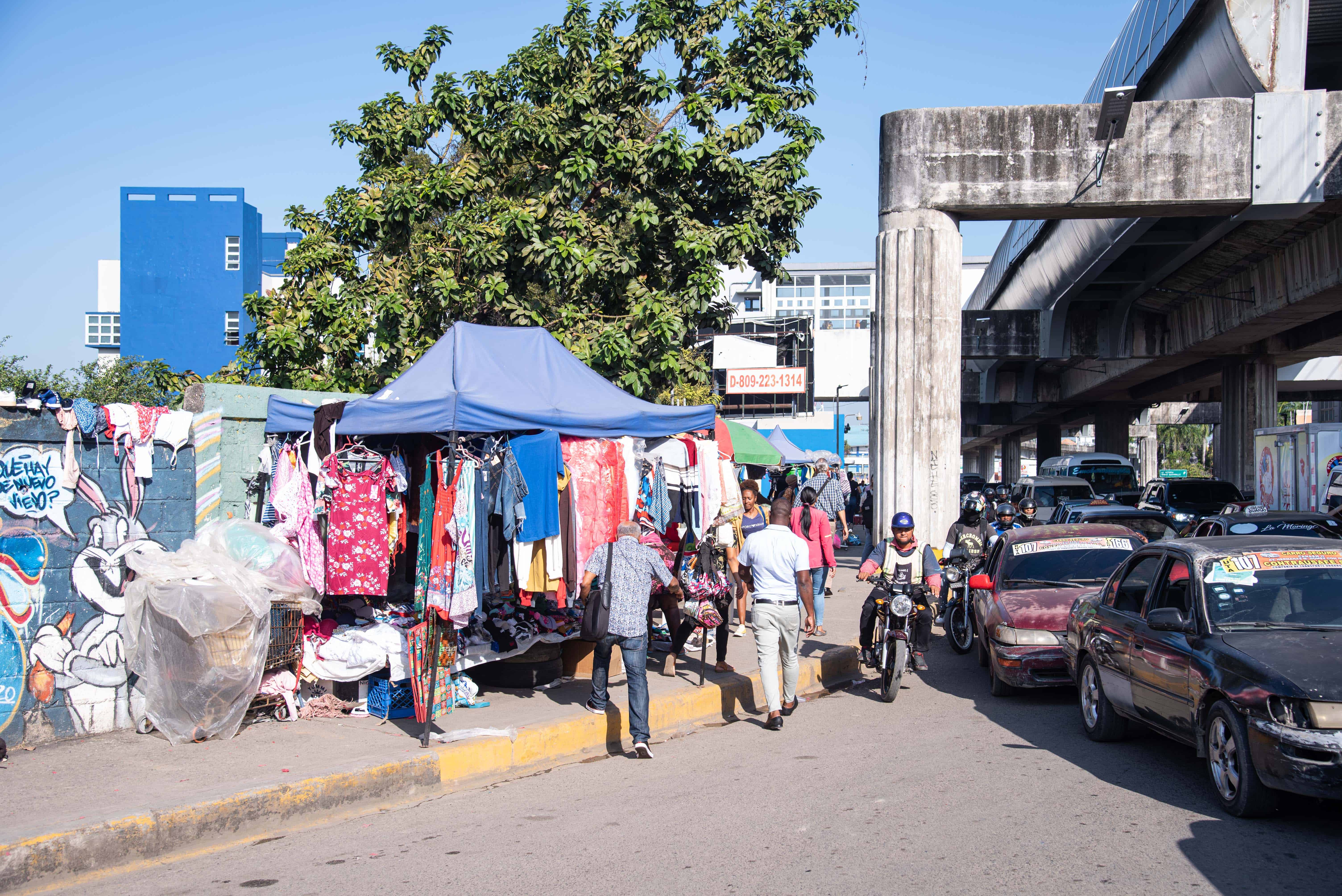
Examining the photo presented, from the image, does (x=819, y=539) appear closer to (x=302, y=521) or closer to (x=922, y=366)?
(x=922, y=366)

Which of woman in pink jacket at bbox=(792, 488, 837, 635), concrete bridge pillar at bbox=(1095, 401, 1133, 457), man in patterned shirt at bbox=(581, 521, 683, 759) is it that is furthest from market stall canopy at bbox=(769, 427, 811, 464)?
concrete bridge pillar at bbox=(1095, 401, 1133, 457)

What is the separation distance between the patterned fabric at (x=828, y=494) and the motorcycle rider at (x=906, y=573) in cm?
576

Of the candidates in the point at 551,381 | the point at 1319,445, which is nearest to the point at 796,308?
the point at 1319,445

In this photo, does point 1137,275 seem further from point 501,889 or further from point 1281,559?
point 501,889

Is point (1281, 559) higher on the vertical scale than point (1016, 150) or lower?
lower

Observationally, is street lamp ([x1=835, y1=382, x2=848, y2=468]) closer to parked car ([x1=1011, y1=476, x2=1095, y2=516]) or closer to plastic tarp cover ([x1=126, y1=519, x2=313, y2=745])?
parked car ([x1=1011, y1=476, x2=1095, y2=516])

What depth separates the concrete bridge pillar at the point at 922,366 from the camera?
19.0 metres

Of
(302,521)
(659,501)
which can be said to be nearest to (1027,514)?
(659,501)

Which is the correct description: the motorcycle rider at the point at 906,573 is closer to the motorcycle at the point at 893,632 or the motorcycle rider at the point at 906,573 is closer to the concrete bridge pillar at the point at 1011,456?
the motorcycle at the point at 893,632

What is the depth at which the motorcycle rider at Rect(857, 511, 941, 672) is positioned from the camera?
10109 mm

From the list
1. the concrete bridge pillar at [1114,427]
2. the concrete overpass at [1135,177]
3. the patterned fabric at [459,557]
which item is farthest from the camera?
the concrete bridge pillar at [1114,427]

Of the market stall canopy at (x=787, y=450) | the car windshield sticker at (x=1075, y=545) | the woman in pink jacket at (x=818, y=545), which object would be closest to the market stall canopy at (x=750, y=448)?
the woman in pink jacket at (x=818, y=545)

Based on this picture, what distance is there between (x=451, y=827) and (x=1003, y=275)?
3918 cm

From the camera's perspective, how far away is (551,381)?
986 cm
